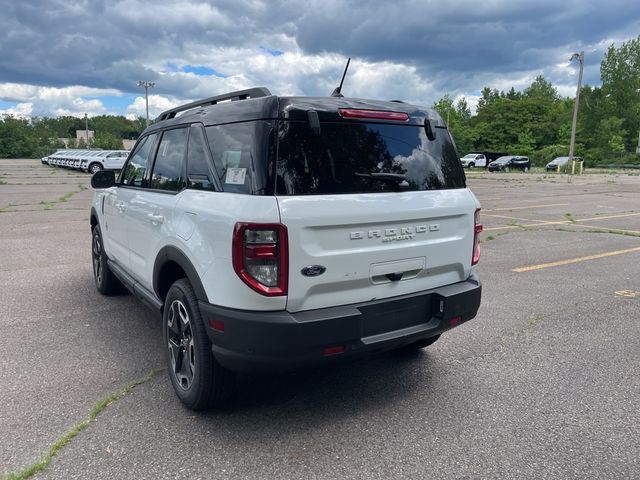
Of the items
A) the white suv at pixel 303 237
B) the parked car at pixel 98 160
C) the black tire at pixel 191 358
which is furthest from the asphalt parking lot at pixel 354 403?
the parked car at pixel 98 160

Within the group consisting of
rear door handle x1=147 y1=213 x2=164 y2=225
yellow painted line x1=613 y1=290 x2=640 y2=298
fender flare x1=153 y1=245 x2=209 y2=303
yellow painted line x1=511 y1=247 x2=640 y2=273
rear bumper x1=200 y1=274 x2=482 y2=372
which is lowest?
yellow painted line x1=613 y1=290 x2=640 y2=298

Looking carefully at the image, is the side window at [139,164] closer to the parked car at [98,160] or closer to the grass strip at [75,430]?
the grass strip at [75,430]

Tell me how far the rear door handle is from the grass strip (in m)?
1.12

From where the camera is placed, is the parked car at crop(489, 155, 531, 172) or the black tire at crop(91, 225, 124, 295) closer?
the black tire at crop(91, 225, 124, 295)

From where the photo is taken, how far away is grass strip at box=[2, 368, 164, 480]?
253 cm

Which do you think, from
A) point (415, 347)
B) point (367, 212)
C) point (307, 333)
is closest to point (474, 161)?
point (415, 347)

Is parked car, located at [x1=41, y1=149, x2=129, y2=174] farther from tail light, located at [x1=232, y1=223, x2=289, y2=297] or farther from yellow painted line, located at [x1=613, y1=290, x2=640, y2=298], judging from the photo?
tail light, located at [x1=232, y1=223, x2=289, y2=297]

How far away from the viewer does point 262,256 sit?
2.60m

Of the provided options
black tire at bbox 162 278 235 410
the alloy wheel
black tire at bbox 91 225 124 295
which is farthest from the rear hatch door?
black tire at bbox 91 225 124 295

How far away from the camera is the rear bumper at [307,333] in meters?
2.63

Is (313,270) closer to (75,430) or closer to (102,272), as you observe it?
(75,430)

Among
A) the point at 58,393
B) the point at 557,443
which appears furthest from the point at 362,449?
the point at 58,393

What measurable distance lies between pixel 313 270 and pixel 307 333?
332mm

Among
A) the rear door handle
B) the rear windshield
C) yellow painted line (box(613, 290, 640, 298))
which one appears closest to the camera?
the rear windshield
